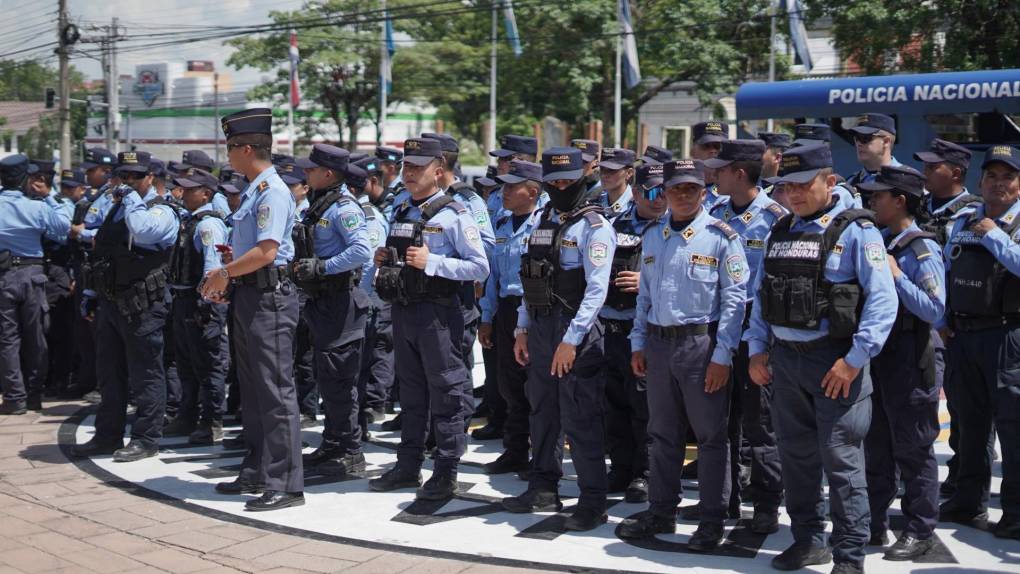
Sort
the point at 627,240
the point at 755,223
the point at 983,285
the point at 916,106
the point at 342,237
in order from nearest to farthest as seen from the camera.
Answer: the point at 983,285 < the point at 755,223 < the point at 627,240 < the point at 342,237 < the point at 916,106

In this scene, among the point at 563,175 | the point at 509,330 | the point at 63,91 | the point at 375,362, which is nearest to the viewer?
the point at 563,175

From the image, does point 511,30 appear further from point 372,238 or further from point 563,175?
point 563,175

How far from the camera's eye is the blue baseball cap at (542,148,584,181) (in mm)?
6004

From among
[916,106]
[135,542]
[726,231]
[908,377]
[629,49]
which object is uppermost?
[629,49]

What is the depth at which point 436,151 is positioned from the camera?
664 centimetres

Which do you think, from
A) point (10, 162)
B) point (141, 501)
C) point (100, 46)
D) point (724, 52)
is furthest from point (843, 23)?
point (100, 46)

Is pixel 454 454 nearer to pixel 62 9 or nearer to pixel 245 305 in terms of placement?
pixel 245 305

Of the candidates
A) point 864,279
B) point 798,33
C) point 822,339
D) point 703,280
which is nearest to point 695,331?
point 703,280

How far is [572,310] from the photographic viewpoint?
5922 mm

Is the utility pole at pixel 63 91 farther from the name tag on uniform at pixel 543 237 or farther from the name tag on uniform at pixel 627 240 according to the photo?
the name tag on uniform at pixel 543 237

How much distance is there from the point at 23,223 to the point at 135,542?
4.76m

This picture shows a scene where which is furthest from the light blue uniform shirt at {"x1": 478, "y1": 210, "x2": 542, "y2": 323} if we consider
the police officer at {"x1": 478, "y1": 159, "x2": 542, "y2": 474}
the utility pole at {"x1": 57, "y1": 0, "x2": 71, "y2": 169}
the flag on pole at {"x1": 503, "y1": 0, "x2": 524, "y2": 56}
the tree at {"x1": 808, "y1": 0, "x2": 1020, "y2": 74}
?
the flag on pole at {"x1": 503, "y1": 0, "x2": 524, "y2": 56}

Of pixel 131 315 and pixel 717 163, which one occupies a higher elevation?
pixel 717 163

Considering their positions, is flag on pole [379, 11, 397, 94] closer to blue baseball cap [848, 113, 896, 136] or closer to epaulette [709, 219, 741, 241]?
blue baseball cap [848, 113, 896, 136]
